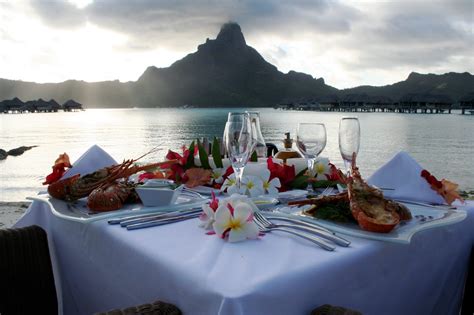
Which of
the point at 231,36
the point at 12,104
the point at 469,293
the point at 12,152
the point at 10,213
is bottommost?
the point at 12,152

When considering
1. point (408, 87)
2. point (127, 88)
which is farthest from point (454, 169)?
point (127, 88)

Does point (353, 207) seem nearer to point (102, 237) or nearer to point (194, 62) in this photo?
point (102, 237)

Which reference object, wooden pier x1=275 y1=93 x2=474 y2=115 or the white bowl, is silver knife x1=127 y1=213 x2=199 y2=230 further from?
wooden pier x1=275 y1=93 x2=474 y2=115

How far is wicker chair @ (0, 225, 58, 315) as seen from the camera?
4.96 feet

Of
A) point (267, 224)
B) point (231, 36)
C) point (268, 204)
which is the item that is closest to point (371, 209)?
point (267, 224)

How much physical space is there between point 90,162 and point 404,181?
1321 mm

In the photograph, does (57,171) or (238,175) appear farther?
(57,171)

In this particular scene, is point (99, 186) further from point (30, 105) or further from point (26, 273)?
point (30, 105)

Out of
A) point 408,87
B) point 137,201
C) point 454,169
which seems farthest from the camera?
point 408,87

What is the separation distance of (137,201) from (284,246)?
0.72 meters

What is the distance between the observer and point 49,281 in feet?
5.36

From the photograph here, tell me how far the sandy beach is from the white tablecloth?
5.23m

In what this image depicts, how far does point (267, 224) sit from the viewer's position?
1161 millimetres

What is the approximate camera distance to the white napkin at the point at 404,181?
60.6 inches
